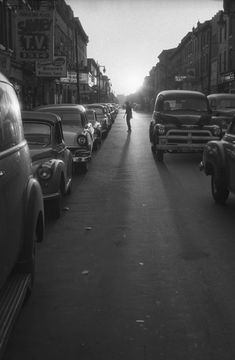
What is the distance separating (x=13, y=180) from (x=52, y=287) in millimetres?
1509

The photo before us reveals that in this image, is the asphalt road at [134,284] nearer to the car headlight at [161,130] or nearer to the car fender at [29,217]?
the car fender at [29,217]

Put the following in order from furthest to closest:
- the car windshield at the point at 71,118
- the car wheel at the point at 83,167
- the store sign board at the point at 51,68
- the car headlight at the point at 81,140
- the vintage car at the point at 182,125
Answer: the store sign board at the point at 51,68, the vintage car at the point at 182,125, the car windshield at the point at 71,118, the car wheel at the point at 83,167, the car headlight at the point at 81,140

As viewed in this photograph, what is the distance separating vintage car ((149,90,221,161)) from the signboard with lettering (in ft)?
27.3

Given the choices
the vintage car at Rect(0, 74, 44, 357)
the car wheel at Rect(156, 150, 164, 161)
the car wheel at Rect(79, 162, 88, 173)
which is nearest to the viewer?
the vintage car at Rect(0, 74, 44, 357)

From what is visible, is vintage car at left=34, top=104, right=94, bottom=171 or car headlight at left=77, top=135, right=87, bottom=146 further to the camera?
car headlight at left=77, top=135, right=87, bottom=146

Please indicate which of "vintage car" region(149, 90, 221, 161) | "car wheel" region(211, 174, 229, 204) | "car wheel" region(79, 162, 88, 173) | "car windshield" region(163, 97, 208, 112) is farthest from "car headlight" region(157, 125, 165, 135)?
"car wheel" region(211, 174, 229, 204)

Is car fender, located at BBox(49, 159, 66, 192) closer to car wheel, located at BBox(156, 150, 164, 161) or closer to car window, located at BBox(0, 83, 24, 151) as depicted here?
car window, located at BBox(0, 83, 24, 151)

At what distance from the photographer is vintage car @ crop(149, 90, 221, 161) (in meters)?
15.4

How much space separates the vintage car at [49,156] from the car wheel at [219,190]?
8.33 ft

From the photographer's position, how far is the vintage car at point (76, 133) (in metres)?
12.8

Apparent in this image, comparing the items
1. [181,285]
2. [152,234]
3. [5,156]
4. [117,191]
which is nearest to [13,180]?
[5,156]

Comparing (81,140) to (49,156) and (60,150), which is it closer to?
Result: (60,150)

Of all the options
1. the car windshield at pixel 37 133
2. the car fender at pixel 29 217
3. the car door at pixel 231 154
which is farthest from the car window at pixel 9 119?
the car windshield at pixel 37 133

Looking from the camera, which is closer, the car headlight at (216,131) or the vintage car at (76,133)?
the vintage car at (76,133)
